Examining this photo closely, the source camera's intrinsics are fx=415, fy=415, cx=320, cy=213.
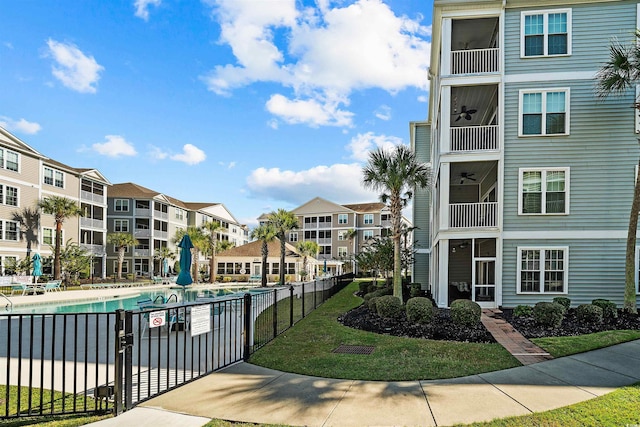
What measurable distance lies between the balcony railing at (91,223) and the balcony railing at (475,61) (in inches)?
1375

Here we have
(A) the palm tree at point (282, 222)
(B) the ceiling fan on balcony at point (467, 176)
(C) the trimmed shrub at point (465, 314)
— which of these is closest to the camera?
(C) the trimmed shrub at point (465, 314)

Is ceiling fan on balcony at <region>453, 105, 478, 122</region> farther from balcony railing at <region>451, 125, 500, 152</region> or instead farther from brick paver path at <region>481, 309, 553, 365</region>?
brick paver path at <region>481, 309, 553, 365</region>

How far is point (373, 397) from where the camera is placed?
565cm

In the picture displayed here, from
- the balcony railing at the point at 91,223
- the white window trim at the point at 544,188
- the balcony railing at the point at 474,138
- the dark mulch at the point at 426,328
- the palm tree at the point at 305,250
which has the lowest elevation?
the palm tree at the point at 305,250

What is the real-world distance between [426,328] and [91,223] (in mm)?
36629

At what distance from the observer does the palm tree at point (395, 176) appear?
1521cm

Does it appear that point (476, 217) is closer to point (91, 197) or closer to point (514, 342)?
point (514, 342)

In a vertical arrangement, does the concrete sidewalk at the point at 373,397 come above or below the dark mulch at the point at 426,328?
above

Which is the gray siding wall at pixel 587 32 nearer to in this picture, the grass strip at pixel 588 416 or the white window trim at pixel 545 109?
the white window trim at pixel 545 109

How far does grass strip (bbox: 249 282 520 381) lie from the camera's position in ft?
22.5

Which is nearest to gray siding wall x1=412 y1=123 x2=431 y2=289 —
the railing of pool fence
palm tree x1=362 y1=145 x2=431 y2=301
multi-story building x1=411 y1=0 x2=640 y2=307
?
palm tree x1=362 y1=145 x2=431 y2=301

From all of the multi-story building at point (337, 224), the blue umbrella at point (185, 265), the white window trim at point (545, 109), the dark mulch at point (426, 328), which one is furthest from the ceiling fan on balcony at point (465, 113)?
the multi-story building at point (337, 224)

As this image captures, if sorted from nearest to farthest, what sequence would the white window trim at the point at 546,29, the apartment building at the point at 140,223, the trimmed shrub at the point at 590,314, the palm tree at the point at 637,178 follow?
1. the trimmed shrub at the point at 590,314
2. the palm tree at the point at 637,178
3. the white window trim at the point at 546,29
4. the apartment building at the point at 140,223

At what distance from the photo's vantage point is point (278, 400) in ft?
18.2
